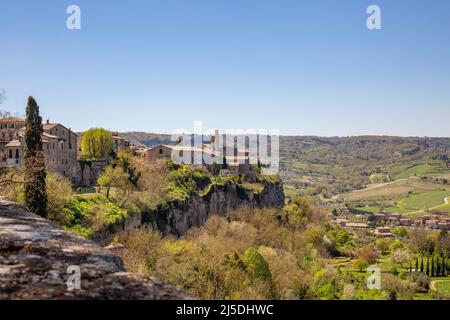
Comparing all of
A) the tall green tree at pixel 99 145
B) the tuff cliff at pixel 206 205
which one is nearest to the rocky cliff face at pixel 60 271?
the tuff cliff at pixel 206 205

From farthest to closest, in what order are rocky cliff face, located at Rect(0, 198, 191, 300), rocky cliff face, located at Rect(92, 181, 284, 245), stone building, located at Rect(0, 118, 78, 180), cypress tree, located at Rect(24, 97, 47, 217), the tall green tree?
1. the tall green tree
2. stone building, located at Rect(0, 118, 78, 180)
3. rocky cliff face, located at Rect(92, 181, 284, 245)
4. cypress tree, located at Rect(24, 97, 47, 217)
5. rocky cliff face, located at Rect(0, 198, 191, 300)

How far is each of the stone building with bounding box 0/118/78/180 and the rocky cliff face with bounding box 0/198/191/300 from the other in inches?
1725

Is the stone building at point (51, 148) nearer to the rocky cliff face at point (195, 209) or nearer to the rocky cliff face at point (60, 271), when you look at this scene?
the rocky cliff face at point (195, 209)

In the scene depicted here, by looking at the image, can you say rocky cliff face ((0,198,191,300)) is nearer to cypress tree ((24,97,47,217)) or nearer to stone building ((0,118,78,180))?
cypress tree ((24,97,47,217))

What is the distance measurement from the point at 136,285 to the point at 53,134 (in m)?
64.8

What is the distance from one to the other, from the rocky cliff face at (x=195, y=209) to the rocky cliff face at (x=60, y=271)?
30.3 m

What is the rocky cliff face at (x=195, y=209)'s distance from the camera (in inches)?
1620

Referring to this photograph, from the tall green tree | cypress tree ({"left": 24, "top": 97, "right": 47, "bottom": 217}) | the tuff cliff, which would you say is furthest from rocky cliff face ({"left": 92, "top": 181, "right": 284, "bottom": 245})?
the tall green tree

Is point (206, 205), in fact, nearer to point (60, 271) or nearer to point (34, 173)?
point (34, 173)

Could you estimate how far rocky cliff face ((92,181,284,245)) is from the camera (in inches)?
1620

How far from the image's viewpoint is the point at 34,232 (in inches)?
213
